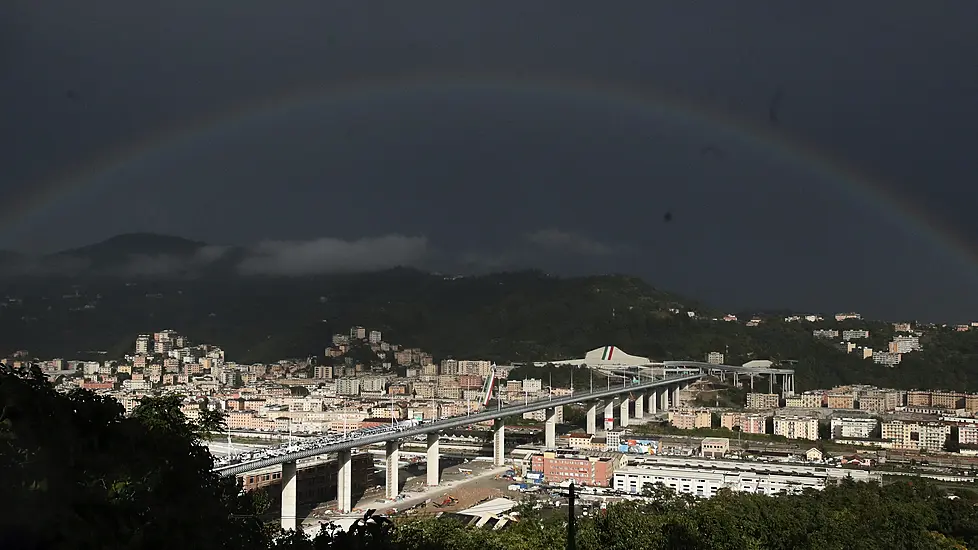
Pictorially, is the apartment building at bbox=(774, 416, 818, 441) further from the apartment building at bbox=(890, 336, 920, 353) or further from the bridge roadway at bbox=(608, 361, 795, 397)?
the apartment building at bbox=(890, 336, 920, 353)

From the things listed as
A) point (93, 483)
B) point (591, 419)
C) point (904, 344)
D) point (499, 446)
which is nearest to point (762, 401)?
point (591, 419)

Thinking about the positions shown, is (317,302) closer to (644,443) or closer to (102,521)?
(644,443)

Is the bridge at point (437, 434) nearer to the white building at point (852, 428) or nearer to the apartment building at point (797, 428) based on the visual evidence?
the apartment building at point (797, 428)

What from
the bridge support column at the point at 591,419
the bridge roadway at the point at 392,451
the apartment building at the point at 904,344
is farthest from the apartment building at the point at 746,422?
the apartment building at the point at 904,344

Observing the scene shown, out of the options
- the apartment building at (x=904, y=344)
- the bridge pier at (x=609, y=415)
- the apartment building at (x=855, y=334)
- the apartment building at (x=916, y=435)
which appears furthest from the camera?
the apartment building at (x=855, y=334)

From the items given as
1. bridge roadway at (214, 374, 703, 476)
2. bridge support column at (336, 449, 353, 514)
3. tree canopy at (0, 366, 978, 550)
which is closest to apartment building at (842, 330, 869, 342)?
bridge roadway at (214, 374, 703, 476)

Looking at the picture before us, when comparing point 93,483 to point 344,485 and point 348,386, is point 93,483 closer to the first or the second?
point 344,485

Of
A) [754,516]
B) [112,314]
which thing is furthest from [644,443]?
[112,314]
